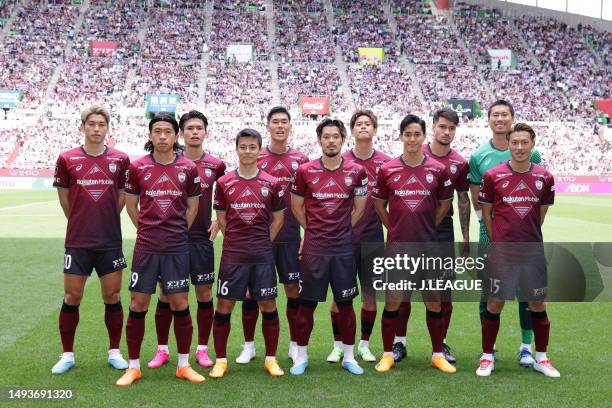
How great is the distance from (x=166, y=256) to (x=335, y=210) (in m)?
1.46

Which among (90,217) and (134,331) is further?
(90,217)

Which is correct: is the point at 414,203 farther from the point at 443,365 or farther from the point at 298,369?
the point at 298,369

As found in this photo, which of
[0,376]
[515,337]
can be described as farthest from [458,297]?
[0,376]

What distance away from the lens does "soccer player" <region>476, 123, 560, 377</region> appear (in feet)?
18.5

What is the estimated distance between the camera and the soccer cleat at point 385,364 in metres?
5.87

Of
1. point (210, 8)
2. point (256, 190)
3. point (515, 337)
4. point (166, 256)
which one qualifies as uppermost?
point (210, 8)

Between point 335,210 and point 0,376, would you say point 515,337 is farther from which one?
point 0,376

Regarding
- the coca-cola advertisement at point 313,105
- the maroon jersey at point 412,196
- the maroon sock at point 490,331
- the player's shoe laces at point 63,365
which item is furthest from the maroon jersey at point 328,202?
the coca-cola advertisement at point 313,105

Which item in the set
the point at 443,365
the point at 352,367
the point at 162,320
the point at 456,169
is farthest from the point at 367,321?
the point at 162,320

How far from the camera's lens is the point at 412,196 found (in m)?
5.89

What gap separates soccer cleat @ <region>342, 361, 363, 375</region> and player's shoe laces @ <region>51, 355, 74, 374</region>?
7.72 feet

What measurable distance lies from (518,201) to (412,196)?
2.88 ft

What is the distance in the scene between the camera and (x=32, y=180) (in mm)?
34719

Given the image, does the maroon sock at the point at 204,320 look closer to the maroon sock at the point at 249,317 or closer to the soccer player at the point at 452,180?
the maroon sock at the point at 249,317
